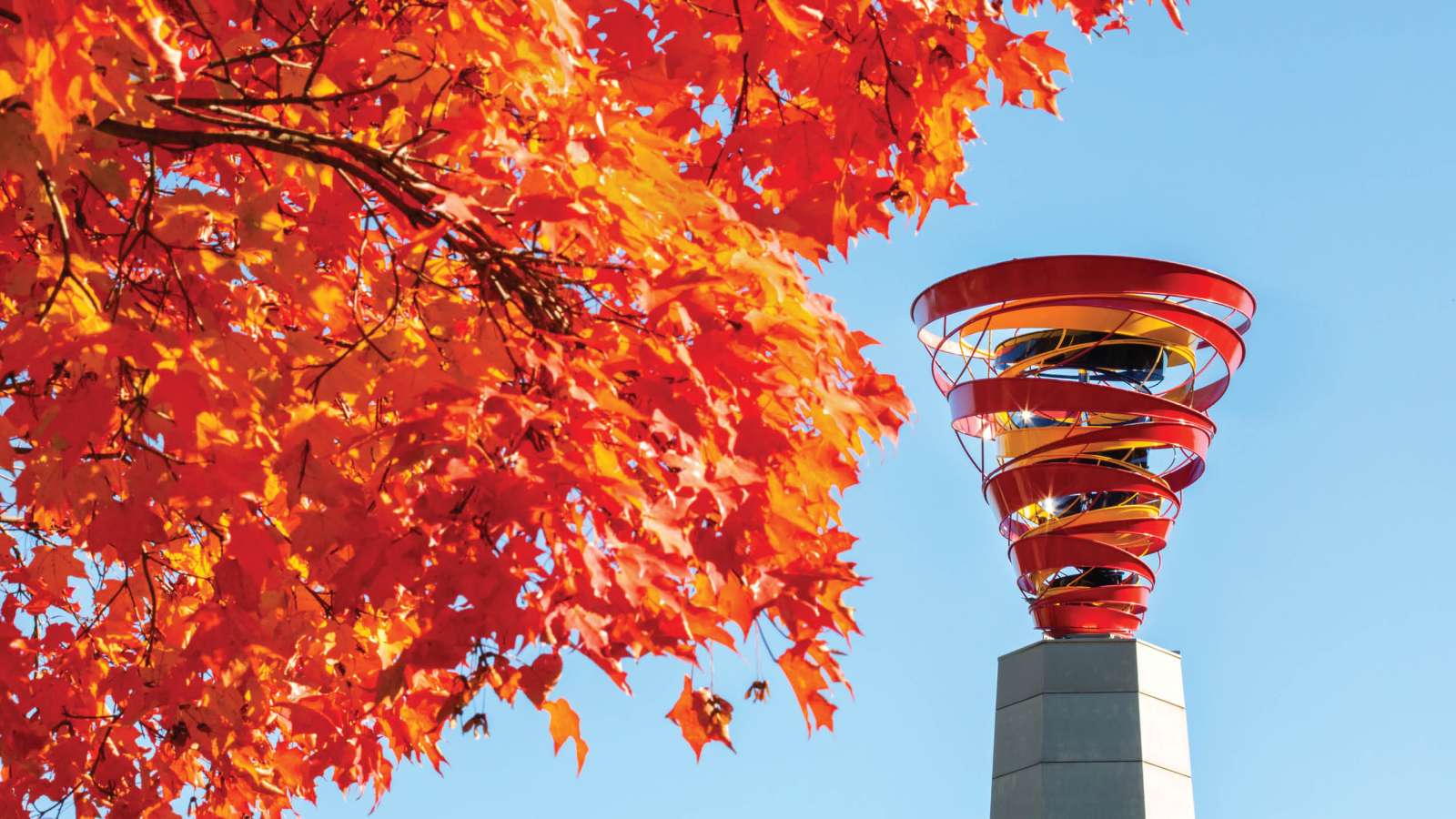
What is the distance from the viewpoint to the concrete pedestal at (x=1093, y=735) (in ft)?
45.4

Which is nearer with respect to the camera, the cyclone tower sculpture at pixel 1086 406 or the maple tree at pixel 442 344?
the maple tree at pixel 442 344

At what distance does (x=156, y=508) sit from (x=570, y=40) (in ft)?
10.4

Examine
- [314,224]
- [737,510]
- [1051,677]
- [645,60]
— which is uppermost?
[1051,677]

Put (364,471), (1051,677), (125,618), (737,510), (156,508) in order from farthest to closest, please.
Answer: (1051,677), (125,618), (156,508), (364,471), (737,510)

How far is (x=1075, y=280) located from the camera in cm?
1414

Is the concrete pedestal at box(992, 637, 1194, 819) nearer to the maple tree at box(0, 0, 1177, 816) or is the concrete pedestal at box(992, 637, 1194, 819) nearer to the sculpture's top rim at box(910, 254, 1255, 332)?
the sculpture's top rim at box(910, 254, 1255, 332)

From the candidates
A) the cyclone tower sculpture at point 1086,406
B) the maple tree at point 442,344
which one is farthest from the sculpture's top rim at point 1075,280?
the maple tree at point 442,344

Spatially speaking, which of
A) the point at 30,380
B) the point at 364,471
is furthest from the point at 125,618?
the point at 364,471

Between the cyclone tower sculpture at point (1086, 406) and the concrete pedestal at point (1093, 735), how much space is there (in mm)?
860

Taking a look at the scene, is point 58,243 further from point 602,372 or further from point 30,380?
point 602,372

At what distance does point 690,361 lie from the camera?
3404 millimetres

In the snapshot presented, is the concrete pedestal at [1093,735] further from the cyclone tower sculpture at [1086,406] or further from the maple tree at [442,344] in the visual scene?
the maple tree at [442,344]

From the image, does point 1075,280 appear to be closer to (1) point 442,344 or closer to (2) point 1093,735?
(2) point 1093,735

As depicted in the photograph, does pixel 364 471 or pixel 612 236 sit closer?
pixel 612 236
